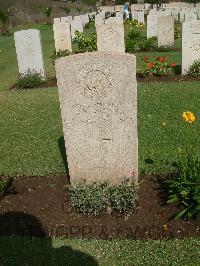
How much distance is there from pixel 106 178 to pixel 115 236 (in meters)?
0.88

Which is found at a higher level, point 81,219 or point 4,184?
point 4,184

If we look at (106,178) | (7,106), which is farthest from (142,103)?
(106,178)

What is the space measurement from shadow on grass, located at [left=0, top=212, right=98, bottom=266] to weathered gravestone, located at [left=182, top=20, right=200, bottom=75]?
796cm

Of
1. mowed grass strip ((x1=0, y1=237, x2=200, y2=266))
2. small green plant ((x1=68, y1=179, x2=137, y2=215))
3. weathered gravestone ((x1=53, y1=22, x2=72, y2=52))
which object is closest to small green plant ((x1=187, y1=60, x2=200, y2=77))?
weathered gravestone ((x1=53, y1=22, x2=72, y2=52))

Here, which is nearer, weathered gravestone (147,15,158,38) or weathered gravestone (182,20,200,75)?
weathered gravestone (182,20,200,75)

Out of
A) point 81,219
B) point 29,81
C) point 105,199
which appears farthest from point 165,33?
point 81,219

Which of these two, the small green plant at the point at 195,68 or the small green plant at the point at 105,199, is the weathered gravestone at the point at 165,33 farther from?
the small green plant at the point at 105,199

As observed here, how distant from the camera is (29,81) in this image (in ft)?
37.2

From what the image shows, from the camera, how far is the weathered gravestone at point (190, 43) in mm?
10797

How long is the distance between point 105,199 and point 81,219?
379 millimetres

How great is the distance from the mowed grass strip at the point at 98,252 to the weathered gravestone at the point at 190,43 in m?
7.93

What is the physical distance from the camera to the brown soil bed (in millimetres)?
4414

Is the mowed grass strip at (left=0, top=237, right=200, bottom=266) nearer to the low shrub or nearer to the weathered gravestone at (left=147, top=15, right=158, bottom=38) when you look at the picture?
the low shrub

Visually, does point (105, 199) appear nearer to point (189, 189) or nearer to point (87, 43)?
point (189, 189)
